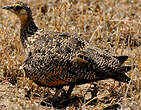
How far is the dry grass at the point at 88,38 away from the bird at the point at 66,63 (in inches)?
11.5

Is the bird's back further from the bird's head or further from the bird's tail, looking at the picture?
the bird's head

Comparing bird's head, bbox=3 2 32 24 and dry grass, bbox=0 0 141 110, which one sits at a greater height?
bird's head, bbox=3 2 32 24

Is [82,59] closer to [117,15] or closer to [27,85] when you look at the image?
[27,85]

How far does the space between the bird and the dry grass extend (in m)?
0.29

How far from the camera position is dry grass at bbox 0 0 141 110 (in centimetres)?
539

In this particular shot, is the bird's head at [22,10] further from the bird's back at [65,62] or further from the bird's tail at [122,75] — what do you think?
the bird's tail at [122,75]

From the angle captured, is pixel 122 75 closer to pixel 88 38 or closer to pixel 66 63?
pixel 66 63

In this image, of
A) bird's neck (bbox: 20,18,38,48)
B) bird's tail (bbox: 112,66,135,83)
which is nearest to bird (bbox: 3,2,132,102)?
bird's tail (bbox: 112,66,135,83)

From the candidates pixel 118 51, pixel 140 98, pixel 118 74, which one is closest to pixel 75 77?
pixel 118 74

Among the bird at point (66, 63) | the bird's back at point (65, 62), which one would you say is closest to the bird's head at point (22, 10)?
the bird at point (66, 63)

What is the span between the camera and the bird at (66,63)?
5262mm

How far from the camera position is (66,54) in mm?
5273

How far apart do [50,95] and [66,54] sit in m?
0.84

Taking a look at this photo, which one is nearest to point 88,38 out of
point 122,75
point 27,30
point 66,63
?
point 27,30
